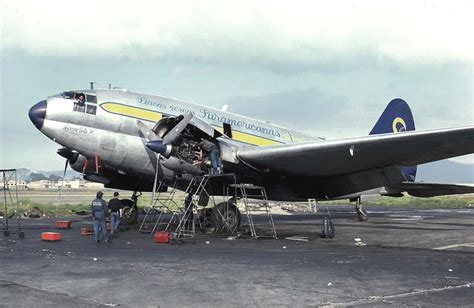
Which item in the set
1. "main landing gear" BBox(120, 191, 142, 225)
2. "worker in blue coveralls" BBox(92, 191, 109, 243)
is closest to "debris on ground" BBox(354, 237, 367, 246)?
"worker in blue coveralls" BBox(92, 191, 109, 243)

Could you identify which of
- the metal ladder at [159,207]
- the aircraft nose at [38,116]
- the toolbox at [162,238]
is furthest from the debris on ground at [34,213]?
the toolbox at [162,238]

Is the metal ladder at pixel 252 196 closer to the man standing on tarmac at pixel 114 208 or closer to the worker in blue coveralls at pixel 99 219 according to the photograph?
the man standing on tarmac at pixel 114 208

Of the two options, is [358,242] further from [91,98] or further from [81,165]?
[81,165]

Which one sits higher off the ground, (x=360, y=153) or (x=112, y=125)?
(x=112, y=125)

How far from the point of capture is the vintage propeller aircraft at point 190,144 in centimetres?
1792

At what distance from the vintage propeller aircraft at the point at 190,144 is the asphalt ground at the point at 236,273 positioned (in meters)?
3.05

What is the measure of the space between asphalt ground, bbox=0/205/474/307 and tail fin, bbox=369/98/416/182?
10320 millimetres

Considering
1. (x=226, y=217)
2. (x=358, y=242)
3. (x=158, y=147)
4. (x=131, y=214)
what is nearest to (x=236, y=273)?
(x=158, y=147)

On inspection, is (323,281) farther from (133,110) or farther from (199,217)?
(199,217)

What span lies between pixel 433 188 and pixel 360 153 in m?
10.3

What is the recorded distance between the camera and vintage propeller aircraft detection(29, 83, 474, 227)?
58.8ft

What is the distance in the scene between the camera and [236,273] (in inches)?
425

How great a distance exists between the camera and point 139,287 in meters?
9.07

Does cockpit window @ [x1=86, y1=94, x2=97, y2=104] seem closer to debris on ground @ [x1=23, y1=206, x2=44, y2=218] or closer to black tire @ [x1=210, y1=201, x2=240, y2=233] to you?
black tire @ [x1=210, y1=201, x2=240, y2=233]
